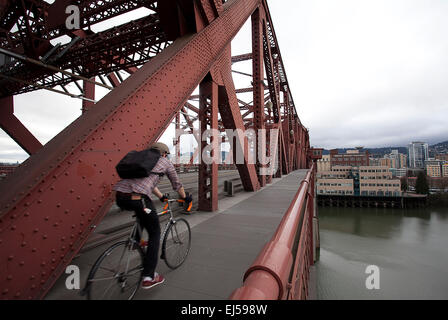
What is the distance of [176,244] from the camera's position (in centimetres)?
280

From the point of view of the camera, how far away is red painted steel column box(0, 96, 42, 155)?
32.4 feet

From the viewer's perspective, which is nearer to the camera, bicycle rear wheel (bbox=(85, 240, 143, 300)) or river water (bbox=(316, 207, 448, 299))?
bicycle rear wheel (bbox=(85, 240, 143, 300))

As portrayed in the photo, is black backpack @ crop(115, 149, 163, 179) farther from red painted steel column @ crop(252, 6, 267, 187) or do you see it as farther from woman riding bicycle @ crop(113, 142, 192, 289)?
red painted steel column @ crop(252, 6, 267, 187)

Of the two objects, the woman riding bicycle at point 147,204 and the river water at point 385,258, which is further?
the river water at point 385,258

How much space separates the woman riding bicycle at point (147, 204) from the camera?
6.74 feet

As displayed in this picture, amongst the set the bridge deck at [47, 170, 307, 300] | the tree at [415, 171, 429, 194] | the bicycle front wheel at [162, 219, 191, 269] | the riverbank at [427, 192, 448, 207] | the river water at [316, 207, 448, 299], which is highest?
the bicycle front wheel at [162, 219, 191, 269]

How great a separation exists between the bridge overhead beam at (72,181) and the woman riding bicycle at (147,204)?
0.40 meters

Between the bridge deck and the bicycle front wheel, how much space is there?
0.34 feet

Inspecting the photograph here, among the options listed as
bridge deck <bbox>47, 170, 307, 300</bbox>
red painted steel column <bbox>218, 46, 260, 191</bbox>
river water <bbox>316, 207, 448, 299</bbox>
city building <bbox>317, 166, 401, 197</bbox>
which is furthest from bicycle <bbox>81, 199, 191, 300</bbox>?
city building <bbox>317, 166, 401, 197</bbox>

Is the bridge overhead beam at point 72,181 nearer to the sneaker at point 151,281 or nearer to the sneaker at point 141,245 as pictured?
the sneaker at point 141,245

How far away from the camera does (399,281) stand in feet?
53.5

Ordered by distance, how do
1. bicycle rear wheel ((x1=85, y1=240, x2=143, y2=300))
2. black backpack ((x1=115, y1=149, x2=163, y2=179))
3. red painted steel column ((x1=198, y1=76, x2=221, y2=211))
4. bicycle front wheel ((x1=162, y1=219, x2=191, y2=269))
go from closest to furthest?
1. bicycle rear wheel ((x1=85, y1=240, x2=143, y2=300))
2. black backpack ((x1=115, y1=149, x2=163, y2=179))
3. bicycle front wheel ((x1=162, y1=219, x2=191, y2=269))
4. red painted steel column ((x1=198, y1=76, x2=221, y2=211))

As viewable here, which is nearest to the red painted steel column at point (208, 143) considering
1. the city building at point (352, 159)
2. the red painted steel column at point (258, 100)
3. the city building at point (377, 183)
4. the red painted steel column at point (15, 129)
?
the red painted steel column at point (258, 100)

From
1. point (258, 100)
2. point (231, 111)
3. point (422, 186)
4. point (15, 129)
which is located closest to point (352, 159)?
point (422, 186)
